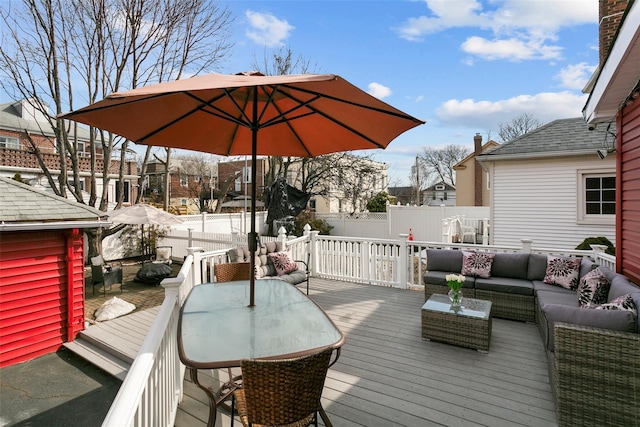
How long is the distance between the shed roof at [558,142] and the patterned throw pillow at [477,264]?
4854 mm

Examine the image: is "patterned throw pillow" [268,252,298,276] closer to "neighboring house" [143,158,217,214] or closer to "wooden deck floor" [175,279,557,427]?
"wooden deck floor" [175,279,557,427]

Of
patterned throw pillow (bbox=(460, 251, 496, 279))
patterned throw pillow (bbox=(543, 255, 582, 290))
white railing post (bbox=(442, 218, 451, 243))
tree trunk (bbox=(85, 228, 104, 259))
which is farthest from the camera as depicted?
white railing post (bbox=(442, 218, 451, 243))

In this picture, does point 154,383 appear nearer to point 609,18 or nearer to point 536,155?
point 609,18

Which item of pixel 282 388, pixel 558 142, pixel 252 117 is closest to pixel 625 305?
pixel 282 388

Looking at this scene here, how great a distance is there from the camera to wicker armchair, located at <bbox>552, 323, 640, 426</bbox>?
7.15 feet

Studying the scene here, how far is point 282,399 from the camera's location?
1.56 m

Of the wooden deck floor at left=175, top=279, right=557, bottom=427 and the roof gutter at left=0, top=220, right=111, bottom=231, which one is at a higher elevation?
Result: the roof gutter at left=0, top=220, right=111, bottom=231

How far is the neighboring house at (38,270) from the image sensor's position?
5.51 m

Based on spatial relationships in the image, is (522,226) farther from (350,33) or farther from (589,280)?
(350,33)

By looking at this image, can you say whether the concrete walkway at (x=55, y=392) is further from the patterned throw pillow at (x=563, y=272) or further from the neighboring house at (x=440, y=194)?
the neighboring house at (x=440, y=194)

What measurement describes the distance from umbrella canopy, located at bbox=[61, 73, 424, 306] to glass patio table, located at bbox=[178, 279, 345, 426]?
0.26 metres

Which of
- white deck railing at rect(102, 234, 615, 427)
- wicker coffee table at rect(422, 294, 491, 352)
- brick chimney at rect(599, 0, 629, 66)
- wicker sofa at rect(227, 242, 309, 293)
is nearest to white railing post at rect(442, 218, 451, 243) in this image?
white deck railing at rect(102, 234, 615, 427)

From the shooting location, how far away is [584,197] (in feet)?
26.5

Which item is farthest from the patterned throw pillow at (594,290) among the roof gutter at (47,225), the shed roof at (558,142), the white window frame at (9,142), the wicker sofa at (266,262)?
the white window frame at (9,142)
